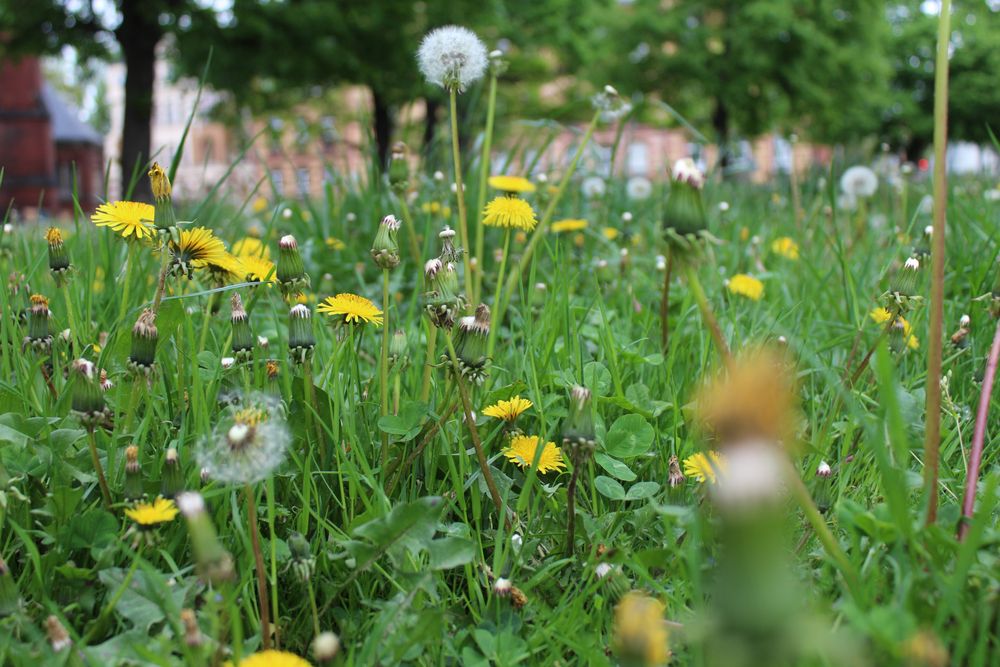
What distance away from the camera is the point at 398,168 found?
1.40 meters

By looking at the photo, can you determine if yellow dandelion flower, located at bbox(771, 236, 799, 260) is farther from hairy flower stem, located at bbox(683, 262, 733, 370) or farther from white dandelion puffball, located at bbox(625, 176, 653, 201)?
hairy flower stem, located at bbox(683, 262, 733, 370)

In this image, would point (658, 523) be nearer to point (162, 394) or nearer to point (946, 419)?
point (946, 419)

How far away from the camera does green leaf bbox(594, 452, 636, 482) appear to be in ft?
3.59

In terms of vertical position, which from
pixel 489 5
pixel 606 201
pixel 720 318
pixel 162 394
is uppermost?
pixel 489 5

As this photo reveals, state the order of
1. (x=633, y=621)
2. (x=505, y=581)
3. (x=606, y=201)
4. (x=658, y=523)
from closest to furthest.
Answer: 1. (x=633, y=621)
2. (x=505, y=581)
3. (x=658, y=523)
4. (x=606, y=201)

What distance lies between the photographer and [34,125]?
2438 centimetres

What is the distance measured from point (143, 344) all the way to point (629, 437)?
2.12ft

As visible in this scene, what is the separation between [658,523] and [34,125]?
2805cm

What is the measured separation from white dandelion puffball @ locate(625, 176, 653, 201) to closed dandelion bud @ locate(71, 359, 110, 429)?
9.63 ft

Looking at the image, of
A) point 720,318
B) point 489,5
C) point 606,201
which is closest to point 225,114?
point 489,5

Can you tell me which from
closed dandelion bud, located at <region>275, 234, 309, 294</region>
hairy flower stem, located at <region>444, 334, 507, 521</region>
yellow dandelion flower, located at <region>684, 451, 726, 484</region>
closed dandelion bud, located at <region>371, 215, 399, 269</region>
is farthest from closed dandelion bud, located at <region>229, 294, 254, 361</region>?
yellow dandelion flower, located at <region>684, 451, 726, 484</region>

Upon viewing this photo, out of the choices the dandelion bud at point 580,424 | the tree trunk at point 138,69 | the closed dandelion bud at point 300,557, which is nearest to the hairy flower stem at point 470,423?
the dandelion bud at point 580,424

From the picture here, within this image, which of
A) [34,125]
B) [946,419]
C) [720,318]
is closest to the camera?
[946,419]

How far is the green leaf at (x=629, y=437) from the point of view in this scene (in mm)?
1141
